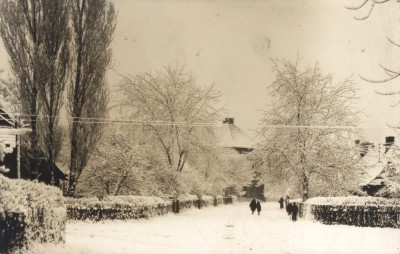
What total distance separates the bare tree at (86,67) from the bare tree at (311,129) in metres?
9.32

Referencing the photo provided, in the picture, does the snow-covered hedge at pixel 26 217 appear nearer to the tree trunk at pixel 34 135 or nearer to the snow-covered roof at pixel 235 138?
the tree trunk at pixel 34 135

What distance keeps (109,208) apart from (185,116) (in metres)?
9.70

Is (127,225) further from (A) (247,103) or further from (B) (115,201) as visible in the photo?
(A) (247,103)

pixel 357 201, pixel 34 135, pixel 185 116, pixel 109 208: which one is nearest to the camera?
pixel 34 135

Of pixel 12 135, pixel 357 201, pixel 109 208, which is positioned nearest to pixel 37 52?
pixel 12 135

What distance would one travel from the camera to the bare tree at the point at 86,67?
21438mm

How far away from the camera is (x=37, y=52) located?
2038 centimetres

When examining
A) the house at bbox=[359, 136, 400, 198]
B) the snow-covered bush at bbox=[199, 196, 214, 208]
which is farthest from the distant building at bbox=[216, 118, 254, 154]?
the house at bbox=[359, 136, 400, 198]

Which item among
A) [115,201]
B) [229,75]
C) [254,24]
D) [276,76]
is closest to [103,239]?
[115,201]

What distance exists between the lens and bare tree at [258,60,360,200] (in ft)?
87.2

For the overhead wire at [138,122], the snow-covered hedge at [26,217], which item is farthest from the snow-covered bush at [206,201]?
the snow-covered hedge at [26,217]

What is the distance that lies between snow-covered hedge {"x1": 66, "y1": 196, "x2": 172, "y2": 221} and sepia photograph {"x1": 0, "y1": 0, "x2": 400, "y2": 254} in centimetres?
6

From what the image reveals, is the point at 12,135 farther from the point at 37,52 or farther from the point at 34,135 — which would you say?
the point at 37,52

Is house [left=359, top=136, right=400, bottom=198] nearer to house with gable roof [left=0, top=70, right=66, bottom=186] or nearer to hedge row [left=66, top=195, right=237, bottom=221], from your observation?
hedge row [left=66, top=195, right=237, bottom=221]
